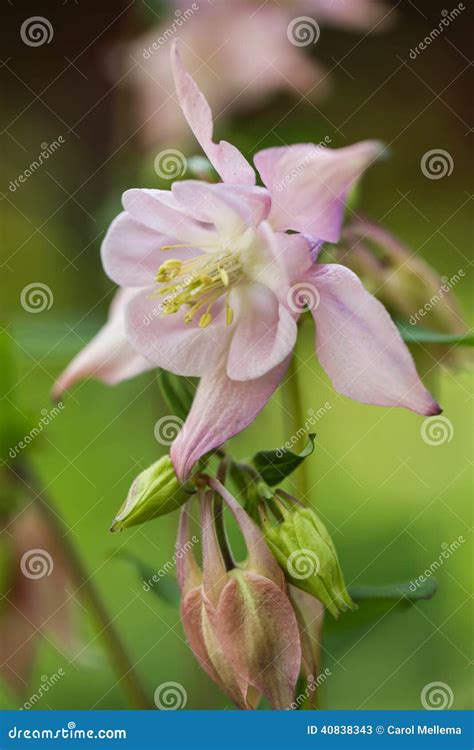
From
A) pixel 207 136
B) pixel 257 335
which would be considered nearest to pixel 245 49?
pixel 207 136

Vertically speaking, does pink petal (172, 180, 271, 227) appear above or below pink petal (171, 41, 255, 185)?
below

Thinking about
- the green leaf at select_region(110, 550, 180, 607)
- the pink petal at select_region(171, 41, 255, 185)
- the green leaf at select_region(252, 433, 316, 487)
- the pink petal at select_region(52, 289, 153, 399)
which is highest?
the pink petal at select_region(171, 41, 255, 185)

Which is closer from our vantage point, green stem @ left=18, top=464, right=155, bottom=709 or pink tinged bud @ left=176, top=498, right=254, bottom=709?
pink tinged bud @ left=176, top=498, right=254, bottom=709

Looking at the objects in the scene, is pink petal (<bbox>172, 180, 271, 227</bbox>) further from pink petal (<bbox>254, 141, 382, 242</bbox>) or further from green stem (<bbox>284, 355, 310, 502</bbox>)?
green stem (<bbox>284, 355, 310, 502</bbox>)

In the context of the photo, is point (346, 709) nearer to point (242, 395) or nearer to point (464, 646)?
point (464, 646)

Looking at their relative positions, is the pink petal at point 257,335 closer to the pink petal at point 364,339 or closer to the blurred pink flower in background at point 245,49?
the pink petal at point 364,339

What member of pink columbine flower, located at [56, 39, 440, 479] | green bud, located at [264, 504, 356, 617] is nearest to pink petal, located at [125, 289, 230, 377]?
pink columbine flower, located at [56, 39, 440, 479]
